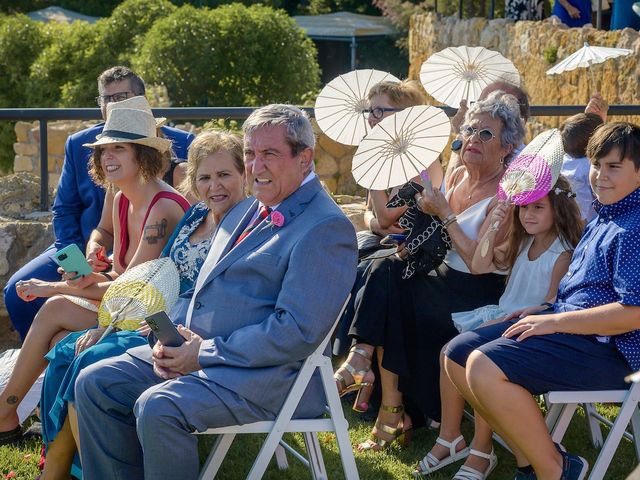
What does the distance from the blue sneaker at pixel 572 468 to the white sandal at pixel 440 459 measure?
74 cm

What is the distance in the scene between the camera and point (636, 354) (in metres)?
3.51

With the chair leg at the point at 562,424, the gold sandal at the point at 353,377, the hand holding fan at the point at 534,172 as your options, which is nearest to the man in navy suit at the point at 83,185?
the gold sandal at the point at 353,377

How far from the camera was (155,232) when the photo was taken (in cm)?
441

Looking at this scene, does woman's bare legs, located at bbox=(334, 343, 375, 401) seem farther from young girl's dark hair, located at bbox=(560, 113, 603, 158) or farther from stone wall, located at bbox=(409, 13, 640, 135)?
stone wall, located at bbox=(409, 13, 640, 135)

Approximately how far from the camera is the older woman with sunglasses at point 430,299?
4316 mm

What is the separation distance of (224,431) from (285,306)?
491 mm

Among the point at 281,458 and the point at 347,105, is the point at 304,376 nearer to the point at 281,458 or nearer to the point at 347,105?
the point at 281,458

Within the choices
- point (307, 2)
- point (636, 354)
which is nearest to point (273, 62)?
point (636, 354)

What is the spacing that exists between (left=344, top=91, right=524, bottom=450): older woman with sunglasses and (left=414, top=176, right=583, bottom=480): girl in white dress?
0.56 ft

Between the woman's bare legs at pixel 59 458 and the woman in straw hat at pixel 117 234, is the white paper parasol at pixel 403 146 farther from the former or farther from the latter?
the woman's bare legs at pixel 59 458

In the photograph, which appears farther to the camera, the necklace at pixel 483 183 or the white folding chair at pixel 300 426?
the necklace at pixel 483 183

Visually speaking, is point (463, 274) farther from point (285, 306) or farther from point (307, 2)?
point (307, 2)

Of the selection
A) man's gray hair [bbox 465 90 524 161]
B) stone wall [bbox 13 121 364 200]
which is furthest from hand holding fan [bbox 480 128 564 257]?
stone wall [bbox 13 121 364 200]

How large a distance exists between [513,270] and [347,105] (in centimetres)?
164
